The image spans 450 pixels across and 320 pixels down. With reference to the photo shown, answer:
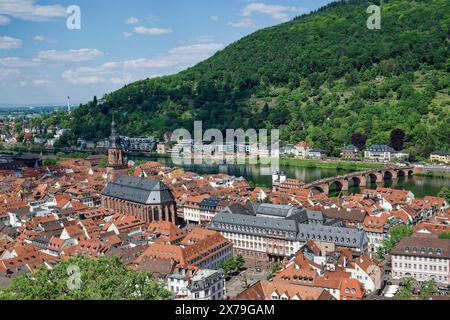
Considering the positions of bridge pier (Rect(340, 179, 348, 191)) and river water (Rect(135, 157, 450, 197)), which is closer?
river water (Rect(135, 157, 450, 197))

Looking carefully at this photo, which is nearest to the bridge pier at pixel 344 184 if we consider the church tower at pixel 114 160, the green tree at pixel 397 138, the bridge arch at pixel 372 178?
the bridge arch at pixel 372 178

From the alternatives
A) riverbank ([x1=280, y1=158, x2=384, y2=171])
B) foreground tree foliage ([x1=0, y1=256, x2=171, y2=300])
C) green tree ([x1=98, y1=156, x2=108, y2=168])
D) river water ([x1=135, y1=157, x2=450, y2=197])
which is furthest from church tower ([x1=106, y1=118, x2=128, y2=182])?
foreground tree foliage ([x1=0, y1=256, x2=171, y2=300])

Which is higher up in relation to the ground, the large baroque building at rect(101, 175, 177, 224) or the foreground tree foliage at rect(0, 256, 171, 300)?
the foreground tree foliage at rect(0, 256, 171, 300)

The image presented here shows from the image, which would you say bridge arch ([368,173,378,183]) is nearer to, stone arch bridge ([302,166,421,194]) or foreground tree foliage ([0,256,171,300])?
stone arch bridge ([302,166,421,194])

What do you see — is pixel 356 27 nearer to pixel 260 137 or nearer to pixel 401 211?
pixel 260 137

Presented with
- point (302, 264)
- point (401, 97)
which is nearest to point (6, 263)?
point (302, 264)

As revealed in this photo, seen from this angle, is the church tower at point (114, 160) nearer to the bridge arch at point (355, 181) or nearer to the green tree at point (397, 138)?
the bridge arch at point (355, 181)

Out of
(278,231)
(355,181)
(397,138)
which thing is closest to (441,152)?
(397,138)
